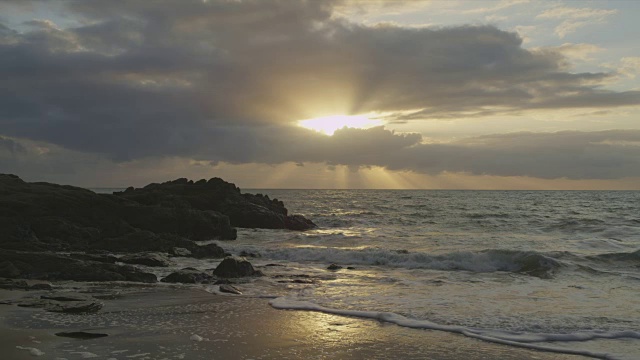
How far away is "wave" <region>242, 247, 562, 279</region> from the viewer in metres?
21.1

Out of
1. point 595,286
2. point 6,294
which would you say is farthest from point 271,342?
point 595,286

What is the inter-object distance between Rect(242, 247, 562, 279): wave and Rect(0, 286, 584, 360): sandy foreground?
1133 cm

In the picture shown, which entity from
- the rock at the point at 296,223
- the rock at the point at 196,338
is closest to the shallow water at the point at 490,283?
the rock at the point at 196,338

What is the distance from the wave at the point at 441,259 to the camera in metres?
21.1

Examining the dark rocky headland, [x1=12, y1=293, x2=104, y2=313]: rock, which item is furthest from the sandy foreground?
the dark rocky headland

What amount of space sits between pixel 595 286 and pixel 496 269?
4.80 metres

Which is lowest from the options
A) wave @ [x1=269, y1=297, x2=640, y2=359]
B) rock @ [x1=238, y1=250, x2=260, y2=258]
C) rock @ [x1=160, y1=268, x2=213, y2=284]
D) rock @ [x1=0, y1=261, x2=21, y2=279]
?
rock @ [x1=238, y1=250, x2=260, y2=258]

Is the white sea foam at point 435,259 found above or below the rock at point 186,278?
below

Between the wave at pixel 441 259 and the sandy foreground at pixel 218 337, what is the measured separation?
446 inches

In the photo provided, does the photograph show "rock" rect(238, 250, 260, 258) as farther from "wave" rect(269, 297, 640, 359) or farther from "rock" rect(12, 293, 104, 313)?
"wave" rect(269, 297, 640, 359)

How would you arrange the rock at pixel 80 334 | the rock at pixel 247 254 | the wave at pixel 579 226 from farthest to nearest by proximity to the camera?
the wave at pixel 579 226, the rock at pixel 247 254, the rock at pixel 80 334

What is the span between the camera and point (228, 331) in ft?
32.8

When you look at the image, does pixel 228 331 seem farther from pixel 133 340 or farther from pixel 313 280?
pixel 313 280

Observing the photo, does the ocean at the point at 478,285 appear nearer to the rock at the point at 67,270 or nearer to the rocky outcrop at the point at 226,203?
the rock at the point at 67,270
